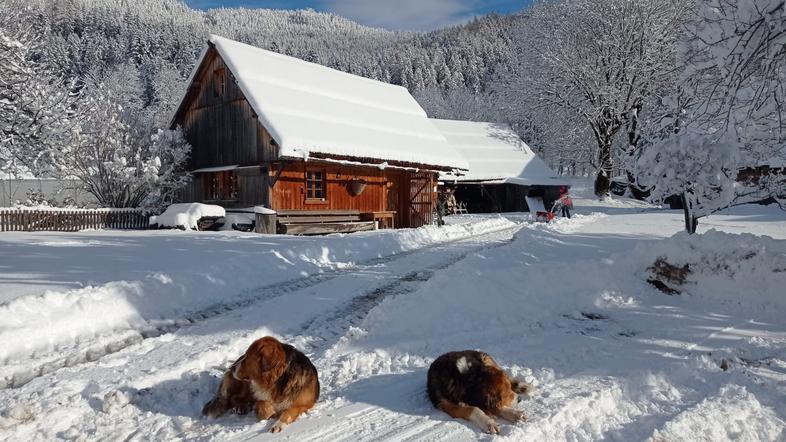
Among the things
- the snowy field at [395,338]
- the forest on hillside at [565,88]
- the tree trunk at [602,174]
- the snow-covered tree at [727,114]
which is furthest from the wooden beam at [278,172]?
the tree trunk at [602,174]

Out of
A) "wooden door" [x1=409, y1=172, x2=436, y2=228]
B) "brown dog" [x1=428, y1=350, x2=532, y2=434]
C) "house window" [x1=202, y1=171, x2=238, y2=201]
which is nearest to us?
"brown dog" [x1=428, y1=350, x2=532, y2=434]

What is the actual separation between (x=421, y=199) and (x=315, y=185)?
20.7 ft

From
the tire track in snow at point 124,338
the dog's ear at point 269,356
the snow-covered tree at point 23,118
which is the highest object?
the snow-covered tree at point 23,118

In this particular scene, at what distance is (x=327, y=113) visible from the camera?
2173 centimetres

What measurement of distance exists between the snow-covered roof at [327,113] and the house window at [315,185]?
1.61 m

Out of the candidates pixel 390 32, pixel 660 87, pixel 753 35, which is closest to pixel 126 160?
pixel 753 35

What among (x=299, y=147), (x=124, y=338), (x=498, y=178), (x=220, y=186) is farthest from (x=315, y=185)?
(x=498, y=178)

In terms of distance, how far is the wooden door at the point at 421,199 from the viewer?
80.7 ft

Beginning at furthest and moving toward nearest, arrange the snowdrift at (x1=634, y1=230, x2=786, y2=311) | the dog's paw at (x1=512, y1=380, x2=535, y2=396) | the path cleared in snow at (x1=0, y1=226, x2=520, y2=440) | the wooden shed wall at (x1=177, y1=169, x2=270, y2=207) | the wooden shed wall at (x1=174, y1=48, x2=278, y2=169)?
the wooden shed wall at (x1=174, y1=48, x2=278, y2=169)
the wooden shed wall at (x1=177, y1=169, x2=270, y2=207)
the snowdrift at (x1=634, y1=230, x2=786, y2=311)
the dog's paw at (x1=512, y1=380, x2=535, y2=396)
the path cleared in snow at (x1=0, y1=226, x2=520, y2=440)

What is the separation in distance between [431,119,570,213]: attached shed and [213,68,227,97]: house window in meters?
15.6

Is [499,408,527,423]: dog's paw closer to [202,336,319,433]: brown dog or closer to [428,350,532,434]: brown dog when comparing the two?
[428,350,532,434]: brown dog

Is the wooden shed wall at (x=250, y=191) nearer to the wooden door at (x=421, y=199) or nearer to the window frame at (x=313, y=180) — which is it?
the window frame at (x=313, y=180)

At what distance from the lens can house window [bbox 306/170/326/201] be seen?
807 inches

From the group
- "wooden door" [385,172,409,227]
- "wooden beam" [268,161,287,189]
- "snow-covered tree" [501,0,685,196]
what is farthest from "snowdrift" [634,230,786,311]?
"snow-covered tree" [501,0,685,196]
